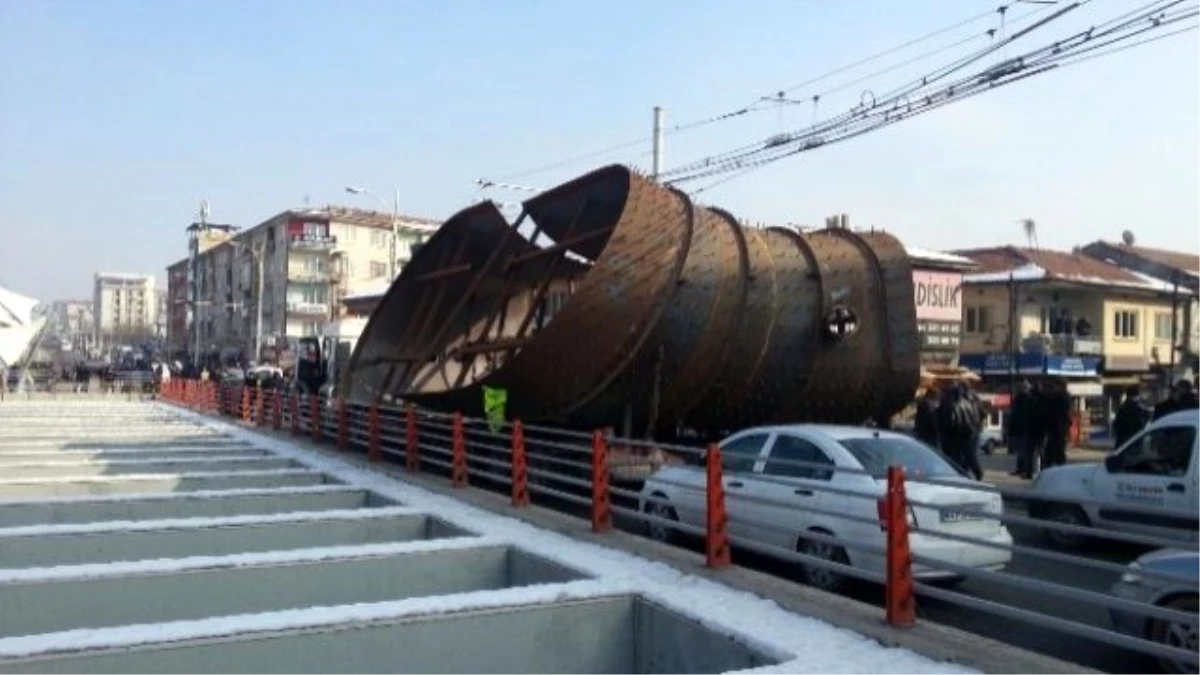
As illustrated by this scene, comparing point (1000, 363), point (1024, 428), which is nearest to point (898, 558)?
point (1024, 428)

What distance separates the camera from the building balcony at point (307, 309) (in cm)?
8938

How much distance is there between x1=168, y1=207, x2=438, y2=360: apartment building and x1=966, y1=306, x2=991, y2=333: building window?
4938 centimetres

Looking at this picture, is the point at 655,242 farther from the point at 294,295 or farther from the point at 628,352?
the point at 294,295

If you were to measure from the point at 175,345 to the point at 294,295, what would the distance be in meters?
36.3

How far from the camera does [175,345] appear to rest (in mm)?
119125

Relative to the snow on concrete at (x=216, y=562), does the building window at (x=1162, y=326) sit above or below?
above

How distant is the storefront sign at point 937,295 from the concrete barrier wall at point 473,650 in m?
29.6

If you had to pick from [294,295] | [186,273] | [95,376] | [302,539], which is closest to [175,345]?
[186,273]

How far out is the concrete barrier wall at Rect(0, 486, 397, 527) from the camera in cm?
1213

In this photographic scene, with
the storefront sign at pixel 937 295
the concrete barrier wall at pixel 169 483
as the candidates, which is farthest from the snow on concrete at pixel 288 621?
the storefront sign at pixel 937 295

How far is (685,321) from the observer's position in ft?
54.7

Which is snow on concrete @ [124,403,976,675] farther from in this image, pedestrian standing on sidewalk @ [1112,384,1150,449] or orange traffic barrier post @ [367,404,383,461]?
pedestrian standing on sidewalk @ [1112,384,1150,449]

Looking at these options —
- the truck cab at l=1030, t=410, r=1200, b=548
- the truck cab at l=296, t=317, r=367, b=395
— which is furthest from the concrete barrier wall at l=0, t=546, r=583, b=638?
the truck cab at l=296, t=317, r=367, b=395

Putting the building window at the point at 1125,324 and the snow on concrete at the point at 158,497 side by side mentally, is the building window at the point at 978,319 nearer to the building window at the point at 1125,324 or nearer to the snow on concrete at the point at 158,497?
the building window at the point at 1125,324
